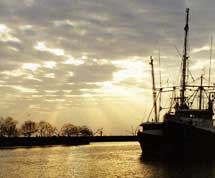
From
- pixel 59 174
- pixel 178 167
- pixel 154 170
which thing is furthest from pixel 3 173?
pixel 178 167

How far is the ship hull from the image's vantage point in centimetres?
12250

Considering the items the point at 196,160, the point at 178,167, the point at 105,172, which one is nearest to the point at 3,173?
the point at 105,172

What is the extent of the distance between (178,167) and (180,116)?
112ft

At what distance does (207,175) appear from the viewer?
85312mm

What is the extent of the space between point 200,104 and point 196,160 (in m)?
47.7

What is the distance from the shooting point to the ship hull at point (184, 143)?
122500mm

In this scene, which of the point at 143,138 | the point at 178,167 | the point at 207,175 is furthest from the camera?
the point at 143,138

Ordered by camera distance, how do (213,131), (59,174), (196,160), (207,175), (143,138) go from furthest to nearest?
1. (143,138)
2. (213,131)
3. (196,160)
4. (59,174)
5. (207,175)

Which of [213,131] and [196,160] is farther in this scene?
[213,131]

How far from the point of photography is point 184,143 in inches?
4855

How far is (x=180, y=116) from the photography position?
133250 mm

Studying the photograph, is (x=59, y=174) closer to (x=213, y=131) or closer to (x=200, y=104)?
(x=213, y=131)

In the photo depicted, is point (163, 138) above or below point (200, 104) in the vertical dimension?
below

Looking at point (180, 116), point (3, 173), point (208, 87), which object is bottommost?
point (3, 173)
